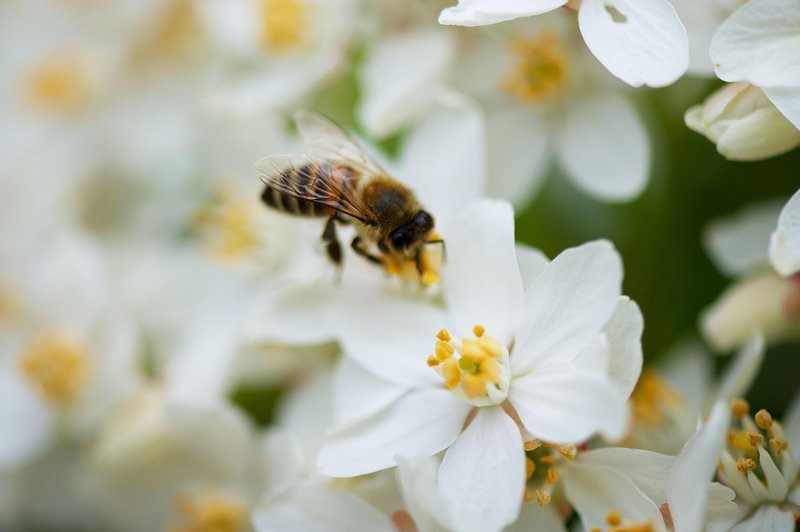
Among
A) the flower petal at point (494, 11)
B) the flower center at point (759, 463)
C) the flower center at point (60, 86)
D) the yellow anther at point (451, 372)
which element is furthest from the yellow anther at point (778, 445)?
the flower center at point (60, 86)

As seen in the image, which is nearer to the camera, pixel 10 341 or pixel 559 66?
pixel 559 66

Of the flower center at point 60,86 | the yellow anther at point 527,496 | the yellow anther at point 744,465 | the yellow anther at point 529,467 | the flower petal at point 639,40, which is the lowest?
the flower center at point 60,86

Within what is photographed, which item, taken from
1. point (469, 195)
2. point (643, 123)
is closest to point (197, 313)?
point (469, 195)

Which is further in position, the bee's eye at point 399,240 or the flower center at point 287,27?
the flower center at point 287,27

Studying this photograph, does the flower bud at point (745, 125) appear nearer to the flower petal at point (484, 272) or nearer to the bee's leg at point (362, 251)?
the flower petal at point (484, 272)

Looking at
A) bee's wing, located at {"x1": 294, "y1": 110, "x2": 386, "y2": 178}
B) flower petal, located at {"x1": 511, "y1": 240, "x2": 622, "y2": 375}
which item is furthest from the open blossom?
bee's wing, located at {"x1": 294, "y1": 110, "x2": 386, "y2": 178}

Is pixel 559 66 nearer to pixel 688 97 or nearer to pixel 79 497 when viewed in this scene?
pixel 688 97

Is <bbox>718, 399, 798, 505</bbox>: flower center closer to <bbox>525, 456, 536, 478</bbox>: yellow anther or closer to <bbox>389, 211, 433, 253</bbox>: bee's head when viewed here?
<bbox>525, 456, 536, 478</bbox>: yellow anther
